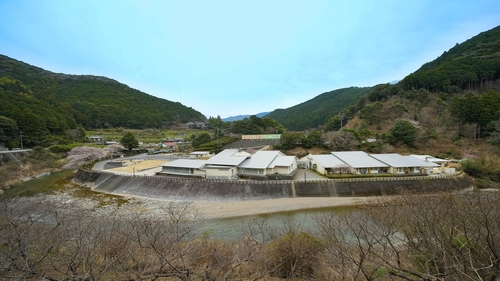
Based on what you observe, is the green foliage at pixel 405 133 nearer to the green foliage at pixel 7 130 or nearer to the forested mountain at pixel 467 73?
the forested mountain at pixel 467 73

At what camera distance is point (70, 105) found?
216ft

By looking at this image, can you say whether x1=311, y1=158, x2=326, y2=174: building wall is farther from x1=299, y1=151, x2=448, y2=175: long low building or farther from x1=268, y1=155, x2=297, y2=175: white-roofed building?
x1=268, y1=155, x2=297, y2=175: white-roofed building

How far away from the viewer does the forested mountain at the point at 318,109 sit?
A: 7100 cm

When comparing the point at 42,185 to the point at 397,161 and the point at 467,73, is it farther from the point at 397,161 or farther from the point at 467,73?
the point at 467,73

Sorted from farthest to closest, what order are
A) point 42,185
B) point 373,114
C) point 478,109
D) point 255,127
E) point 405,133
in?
point 255,127 → point 373,114 → point 405,133 → point 478,109 → point 42,185

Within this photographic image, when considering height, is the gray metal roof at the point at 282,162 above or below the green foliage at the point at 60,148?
below

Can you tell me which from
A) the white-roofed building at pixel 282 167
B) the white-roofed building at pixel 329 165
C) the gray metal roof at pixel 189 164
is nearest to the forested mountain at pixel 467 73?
the white-roofed building at pixel 329 165

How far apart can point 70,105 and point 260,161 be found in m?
70.7

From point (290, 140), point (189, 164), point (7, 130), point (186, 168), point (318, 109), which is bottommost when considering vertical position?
point (186, 168)

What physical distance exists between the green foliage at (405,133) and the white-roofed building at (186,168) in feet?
102

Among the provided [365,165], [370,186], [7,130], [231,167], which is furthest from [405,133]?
[7,130]

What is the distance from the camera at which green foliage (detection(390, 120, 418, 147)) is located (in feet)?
112

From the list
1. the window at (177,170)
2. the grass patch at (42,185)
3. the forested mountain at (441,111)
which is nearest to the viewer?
the grass patch at (42,185)

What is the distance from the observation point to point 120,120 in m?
68.6
